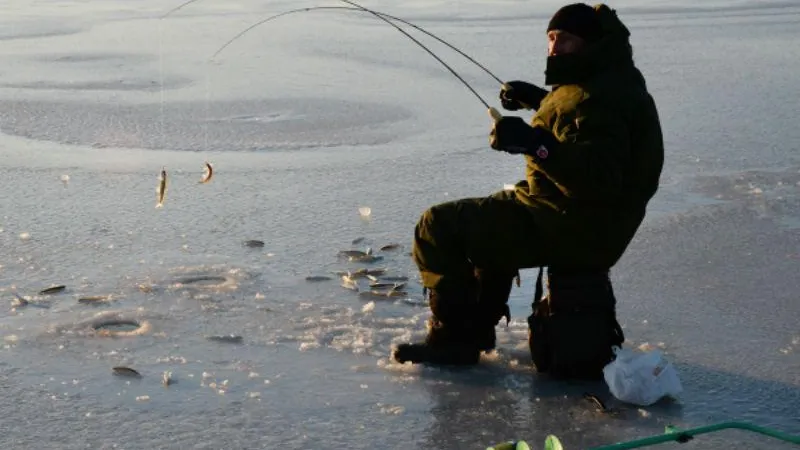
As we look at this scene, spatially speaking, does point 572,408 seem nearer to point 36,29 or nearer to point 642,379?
point 642,379

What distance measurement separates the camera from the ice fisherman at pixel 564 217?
405cm

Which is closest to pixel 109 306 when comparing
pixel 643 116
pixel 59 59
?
pixel 643 116

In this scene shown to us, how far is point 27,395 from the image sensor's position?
4094mm

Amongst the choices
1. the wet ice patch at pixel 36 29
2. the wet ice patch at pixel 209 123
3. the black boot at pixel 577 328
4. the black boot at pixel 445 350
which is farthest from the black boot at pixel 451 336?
the wet ice patch at pixel 36 29

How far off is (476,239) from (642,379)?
0.77 metres

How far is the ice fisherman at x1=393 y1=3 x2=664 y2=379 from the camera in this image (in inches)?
159

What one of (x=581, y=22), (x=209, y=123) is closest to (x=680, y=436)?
(x=581, y=22)

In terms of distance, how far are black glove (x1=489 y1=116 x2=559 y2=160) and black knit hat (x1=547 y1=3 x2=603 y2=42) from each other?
436 mm

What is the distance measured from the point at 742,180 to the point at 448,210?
3372mm

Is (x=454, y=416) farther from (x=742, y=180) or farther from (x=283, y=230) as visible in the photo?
(x=742, y=180)

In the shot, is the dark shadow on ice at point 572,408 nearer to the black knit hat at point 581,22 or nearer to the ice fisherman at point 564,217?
the ice fisherman at point 564,217

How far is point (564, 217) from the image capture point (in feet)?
13.7

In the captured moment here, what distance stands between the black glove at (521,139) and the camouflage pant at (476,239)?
35 cm

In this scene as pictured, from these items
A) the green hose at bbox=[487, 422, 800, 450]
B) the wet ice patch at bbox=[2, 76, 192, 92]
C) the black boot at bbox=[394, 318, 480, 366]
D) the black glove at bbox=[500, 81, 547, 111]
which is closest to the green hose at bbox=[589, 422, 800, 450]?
the green hose at bbox=[487, 422, 800, 450]
